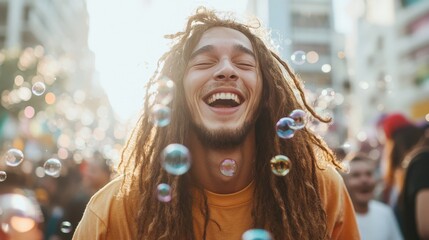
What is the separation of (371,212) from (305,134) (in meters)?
1.77

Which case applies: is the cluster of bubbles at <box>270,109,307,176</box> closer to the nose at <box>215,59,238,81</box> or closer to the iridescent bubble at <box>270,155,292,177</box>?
the iridescent bubble at <box>270,155,292,177</box>

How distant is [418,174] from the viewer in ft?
11.2

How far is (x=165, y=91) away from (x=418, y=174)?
1.59 meters

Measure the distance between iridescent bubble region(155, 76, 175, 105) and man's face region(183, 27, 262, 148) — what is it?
0.08 meters

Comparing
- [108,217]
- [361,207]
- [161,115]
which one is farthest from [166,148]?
[361,207]

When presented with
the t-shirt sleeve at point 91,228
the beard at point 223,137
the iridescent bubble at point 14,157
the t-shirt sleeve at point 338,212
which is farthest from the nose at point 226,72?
the iridescent bubble at point 14,157

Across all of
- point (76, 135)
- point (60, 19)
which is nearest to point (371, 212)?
point (76, 135)

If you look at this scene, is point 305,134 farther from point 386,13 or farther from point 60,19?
point 60,19

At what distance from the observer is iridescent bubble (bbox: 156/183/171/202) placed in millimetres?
2522

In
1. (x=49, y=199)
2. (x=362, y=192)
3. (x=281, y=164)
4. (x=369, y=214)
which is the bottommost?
(x=49, y=199)

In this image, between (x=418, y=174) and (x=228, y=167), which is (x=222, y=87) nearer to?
(x=228, y=167)

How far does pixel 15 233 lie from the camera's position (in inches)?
125

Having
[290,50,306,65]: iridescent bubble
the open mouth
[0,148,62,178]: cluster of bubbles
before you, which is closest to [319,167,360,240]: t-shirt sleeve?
the open mouth

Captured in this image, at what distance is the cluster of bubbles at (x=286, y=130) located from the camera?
262 centimetres
